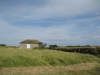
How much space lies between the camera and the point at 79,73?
25.0ft

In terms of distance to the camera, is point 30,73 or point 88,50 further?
point 88,50

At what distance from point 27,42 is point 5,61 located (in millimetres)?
28744

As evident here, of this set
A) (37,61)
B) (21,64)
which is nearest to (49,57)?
(37,61)

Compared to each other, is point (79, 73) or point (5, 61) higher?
point (5, 61)

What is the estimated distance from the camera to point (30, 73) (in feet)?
24.2

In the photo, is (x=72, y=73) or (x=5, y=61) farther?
(x=5, y=61)

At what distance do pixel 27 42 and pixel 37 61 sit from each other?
28.5 metres

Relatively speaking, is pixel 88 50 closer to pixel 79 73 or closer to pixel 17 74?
pixel 79 73

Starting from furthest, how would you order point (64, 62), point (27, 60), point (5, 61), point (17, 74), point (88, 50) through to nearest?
1. point (88, 50)
2. point (64, 62)
3. point (27, 60)
4. point (5, 61)
5. point (17, 74)

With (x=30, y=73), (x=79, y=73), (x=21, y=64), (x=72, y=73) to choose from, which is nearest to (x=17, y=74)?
(x=30, y=73)

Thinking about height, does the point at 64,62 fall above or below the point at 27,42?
below

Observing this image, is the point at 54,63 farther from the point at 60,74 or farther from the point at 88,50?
the point at 88,50

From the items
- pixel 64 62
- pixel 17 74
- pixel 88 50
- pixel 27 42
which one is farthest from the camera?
pixel 27 42

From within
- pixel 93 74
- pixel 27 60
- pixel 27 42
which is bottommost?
pixel 93 74
